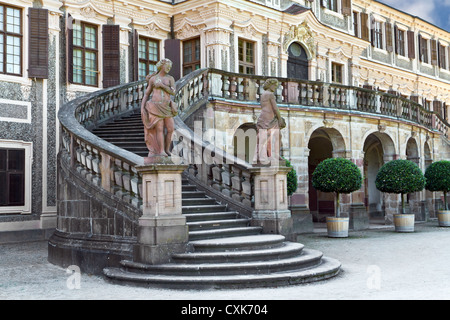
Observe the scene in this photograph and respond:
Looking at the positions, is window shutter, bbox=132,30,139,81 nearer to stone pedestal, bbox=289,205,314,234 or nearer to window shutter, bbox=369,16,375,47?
stone pedestal, bbox=289,205,314,234

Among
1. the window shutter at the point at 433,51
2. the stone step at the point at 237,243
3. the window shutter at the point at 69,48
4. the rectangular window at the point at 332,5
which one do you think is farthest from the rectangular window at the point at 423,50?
the stone step at the point at 237,243

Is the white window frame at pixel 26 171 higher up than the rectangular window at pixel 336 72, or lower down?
lower down

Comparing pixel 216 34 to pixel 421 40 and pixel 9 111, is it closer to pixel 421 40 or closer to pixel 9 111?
pixel 9 111

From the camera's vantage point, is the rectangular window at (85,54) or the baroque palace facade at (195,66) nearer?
the baroque palace facade at (195,66)

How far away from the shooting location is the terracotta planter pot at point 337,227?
16031mm

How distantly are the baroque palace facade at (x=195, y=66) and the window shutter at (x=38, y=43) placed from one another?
0.03 meters

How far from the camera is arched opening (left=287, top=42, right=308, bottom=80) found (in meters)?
22.8

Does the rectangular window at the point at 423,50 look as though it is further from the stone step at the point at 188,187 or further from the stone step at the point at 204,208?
the stone step at the point at 204,208

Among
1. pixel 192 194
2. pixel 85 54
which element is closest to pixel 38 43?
pixel 85 54

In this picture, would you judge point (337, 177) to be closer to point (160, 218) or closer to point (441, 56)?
point (160, 218)

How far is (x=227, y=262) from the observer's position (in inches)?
345
